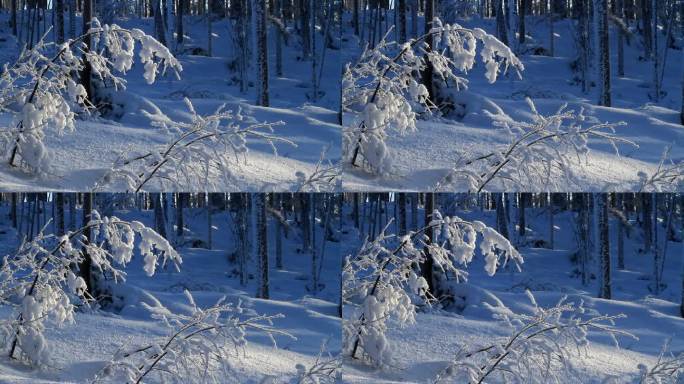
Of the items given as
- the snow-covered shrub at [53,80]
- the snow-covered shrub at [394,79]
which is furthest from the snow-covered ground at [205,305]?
the snow-covered shrub at [394,79]

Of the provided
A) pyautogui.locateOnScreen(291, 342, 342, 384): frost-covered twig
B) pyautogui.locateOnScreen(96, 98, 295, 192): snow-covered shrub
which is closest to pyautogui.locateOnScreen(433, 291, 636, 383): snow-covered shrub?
pyautogui.locateOnScreen(291, 342, 342, 384): frost-covered twig

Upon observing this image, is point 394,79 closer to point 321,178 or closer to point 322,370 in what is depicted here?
point 321,178

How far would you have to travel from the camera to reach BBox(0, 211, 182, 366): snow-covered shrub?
3535 millimetres

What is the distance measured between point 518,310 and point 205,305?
1.08 metres

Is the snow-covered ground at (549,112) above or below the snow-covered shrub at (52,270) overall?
above

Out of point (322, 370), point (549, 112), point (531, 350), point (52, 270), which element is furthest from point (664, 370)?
point (52, 270)

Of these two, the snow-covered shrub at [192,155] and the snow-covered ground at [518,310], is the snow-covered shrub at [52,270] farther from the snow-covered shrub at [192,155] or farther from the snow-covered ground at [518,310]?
the snow-covered ground at [518,310]

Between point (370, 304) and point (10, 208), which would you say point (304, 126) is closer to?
point (370, 304)

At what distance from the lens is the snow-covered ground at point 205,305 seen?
356 centimetres

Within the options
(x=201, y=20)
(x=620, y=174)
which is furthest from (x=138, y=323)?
(x=620, y=174)

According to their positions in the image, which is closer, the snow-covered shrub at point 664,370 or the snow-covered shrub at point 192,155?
the snow-covered shrub at point 192,155

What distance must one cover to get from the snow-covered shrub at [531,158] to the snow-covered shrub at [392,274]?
0.16 meters

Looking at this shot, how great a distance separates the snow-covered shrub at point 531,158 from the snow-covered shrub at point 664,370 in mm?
692

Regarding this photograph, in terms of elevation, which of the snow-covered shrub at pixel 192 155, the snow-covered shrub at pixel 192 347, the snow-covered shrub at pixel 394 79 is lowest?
the snow-covered shrub at pixel 192 347
